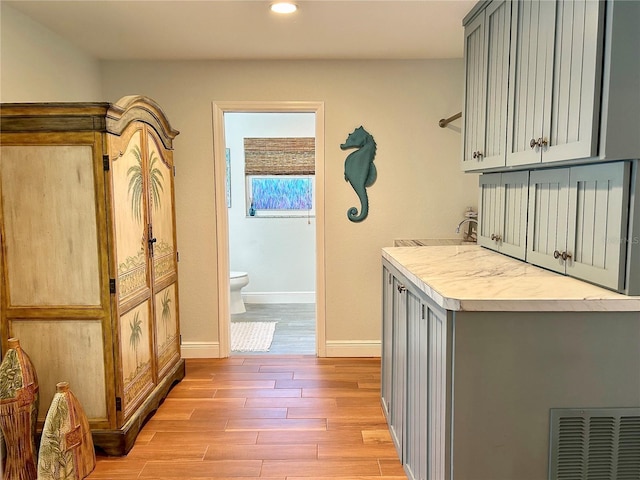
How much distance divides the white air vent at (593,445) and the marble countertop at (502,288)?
1.13 ft

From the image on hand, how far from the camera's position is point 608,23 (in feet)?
4.76

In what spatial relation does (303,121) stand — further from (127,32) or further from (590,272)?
(590,272)

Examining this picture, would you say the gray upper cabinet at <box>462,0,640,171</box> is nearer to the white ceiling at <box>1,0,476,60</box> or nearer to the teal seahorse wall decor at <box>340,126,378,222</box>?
the white ceiling at <box>1,0,476,60</box>

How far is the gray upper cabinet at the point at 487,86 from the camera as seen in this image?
2219 mm

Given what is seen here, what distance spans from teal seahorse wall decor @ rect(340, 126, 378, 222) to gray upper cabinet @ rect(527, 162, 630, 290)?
170 centimetres

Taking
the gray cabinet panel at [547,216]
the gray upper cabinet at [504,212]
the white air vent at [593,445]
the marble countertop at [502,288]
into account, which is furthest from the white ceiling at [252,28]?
the white air vent at [593,445]

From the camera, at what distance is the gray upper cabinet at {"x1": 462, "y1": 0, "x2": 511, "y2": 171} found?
7.28 feet

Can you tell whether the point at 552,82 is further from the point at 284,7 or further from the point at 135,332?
the point at 135,332

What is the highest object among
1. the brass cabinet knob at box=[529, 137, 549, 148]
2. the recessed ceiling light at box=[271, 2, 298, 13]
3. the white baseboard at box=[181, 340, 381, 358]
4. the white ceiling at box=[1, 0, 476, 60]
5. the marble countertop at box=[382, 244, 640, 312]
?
the white ceiling at box=[1, 0, 476, 60]

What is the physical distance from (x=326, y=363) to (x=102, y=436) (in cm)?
177

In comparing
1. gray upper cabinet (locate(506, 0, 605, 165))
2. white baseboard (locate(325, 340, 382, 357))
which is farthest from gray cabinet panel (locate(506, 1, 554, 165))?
white baseboard (locate(325, 340, 382, 357))

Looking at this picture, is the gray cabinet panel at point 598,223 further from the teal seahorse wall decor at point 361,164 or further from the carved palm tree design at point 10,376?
the carved palm tree design at point 10,376

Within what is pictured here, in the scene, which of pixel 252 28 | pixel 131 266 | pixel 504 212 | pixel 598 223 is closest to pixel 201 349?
pixel 131 266

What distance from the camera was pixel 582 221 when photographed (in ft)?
5.68
